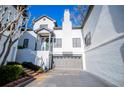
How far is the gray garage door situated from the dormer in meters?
5.93

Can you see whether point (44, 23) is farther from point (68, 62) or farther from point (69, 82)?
point (69, 82)

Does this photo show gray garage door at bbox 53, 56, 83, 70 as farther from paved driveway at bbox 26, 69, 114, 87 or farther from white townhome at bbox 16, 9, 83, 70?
paved driveway at bbox 26, 69, 114, 87

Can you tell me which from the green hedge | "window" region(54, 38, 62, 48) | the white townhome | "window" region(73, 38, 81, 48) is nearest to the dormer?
the white townhome

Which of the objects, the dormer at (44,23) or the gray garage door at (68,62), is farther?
the dormer at (44,23)

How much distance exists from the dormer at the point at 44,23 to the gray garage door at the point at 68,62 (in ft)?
19.5

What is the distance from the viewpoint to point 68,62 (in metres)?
15.4

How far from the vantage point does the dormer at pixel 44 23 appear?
17.8 metres

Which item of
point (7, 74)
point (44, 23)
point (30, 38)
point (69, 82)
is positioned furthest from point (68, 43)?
point (7, 74)

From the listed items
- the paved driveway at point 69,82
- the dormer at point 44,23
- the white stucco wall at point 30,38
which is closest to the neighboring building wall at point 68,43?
the dormer at point 44,23

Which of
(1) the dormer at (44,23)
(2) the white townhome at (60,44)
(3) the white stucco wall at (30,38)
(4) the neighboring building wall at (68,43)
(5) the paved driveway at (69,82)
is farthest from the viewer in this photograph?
(1) the dormer at (44,23)

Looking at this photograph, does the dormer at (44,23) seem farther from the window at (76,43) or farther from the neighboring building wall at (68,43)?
the window at (76,43)

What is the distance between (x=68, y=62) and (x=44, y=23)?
8289 mm
